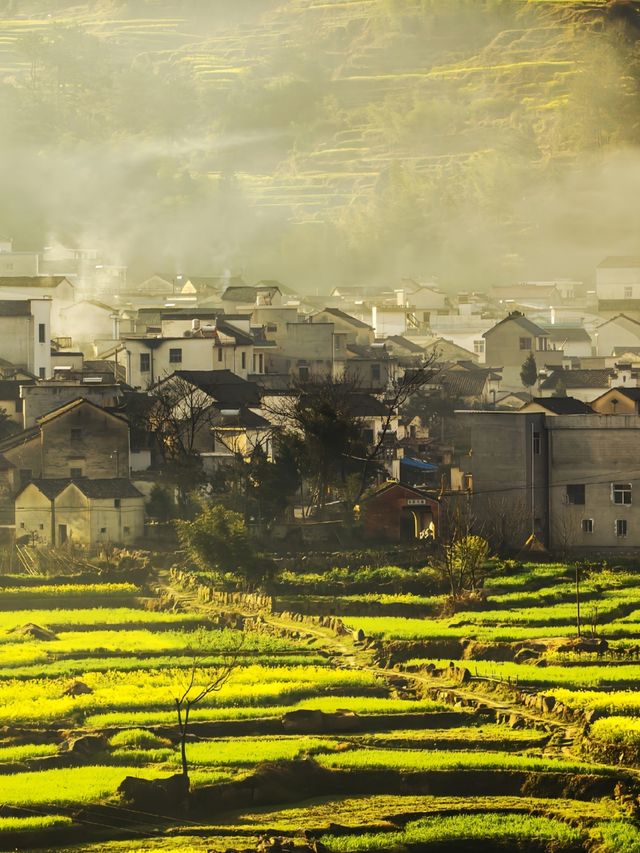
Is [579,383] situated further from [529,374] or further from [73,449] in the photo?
[73,449]

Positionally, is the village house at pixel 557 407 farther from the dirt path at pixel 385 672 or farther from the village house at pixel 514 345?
the village house at pixel 514 345

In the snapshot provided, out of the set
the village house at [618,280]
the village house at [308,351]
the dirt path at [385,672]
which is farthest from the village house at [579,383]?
the village house at [618,280]

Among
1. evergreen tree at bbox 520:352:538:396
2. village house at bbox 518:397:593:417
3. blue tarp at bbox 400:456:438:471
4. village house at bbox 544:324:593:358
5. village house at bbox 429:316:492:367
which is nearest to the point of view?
village house at bbox 518:397:593:417

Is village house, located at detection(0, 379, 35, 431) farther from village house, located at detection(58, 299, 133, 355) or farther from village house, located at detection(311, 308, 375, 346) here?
village house, located at detection(58, 299, 133, 355)

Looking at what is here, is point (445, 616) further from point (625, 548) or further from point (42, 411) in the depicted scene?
point (42, 411)

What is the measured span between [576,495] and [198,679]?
1203 centimetres

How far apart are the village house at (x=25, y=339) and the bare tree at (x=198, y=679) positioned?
19.4m

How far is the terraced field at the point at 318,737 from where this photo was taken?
54.7 feet

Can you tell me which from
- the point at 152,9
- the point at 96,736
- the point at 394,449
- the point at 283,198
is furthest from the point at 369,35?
the point at 96,736

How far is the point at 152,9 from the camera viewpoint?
445 feet

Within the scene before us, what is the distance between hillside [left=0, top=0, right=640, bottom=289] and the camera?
90.7 m

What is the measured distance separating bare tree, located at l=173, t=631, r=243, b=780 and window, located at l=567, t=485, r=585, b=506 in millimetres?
9324

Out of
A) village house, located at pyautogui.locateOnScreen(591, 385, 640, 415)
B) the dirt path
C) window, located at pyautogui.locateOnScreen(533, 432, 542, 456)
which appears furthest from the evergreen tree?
the dirt path

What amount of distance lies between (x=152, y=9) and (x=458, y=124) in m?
29.6
